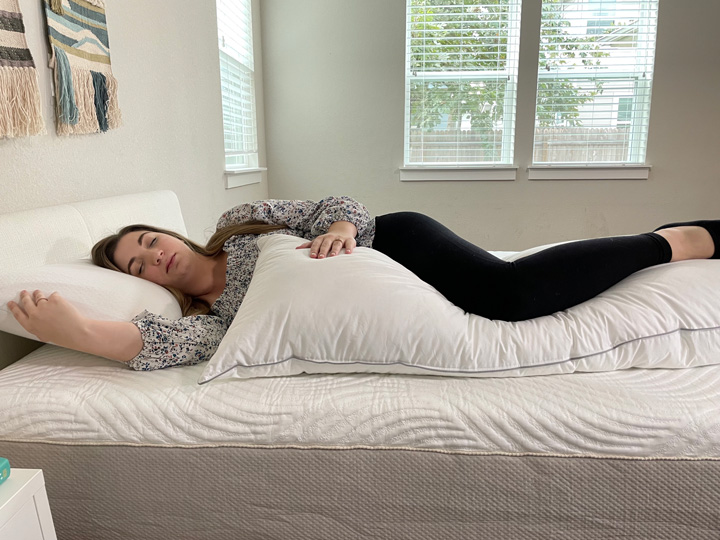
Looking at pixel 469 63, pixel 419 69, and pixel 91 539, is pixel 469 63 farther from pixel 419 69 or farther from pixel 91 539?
pixel 91 539

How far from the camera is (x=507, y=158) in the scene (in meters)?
3.48

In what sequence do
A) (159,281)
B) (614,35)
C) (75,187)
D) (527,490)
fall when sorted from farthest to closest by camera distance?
(614,35)
(75,187)
(159,281)
(527,490)

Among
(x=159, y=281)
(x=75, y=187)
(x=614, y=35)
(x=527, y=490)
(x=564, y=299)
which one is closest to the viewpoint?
(x=527, y=490)

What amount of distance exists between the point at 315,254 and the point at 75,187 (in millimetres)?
904

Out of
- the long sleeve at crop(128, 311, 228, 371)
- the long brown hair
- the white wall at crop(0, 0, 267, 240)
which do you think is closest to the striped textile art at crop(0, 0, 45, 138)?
the white wall at crop(0, 0, 267, 240)

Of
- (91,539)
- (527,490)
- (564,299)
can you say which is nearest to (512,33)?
(564,299)

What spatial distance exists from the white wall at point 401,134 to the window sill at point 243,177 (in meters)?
0.29

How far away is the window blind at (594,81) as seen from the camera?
3270mm

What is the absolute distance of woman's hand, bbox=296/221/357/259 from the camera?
1173 millimetres

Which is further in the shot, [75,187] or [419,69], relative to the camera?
[419,69]

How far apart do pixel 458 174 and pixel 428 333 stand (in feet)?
8.81

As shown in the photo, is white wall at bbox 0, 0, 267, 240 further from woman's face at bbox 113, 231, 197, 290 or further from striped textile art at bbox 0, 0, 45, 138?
woman's face at bbox 113, 231, 197, 290

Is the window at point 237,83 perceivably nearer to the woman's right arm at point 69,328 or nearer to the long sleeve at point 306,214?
the long sleeve at point 306,214

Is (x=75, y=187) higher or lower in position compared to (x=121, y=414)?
higher
